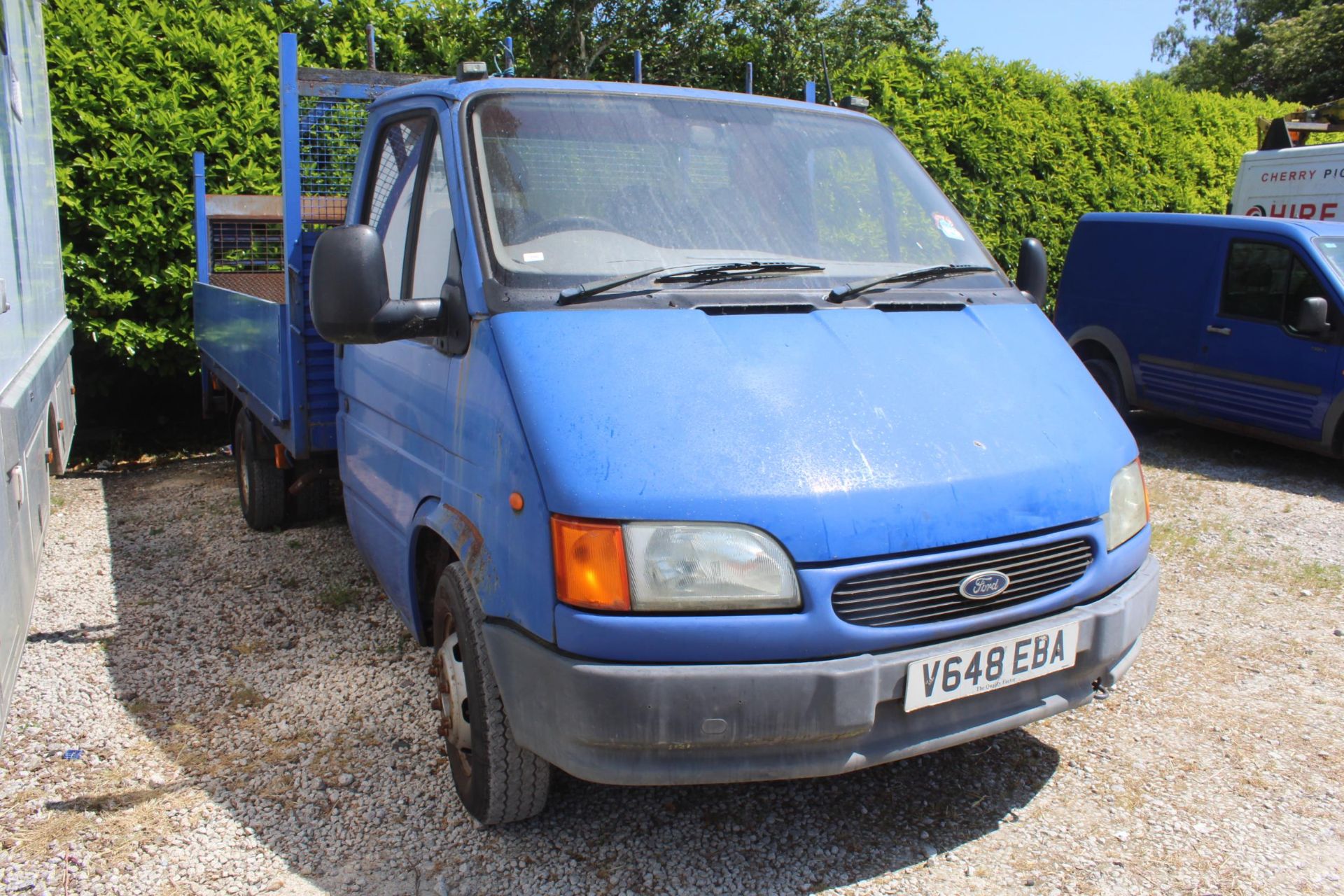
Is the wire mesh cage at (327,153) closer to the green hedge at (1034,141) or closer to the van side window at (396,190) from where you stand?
the van side window at (396,190)

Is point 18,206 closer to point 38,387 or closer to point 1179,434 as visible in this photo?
point 38,387

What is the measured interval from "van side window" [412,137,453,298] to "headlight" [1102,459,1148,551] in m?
2.00

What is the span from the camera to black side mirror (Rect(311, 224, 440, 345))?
2.79 meters

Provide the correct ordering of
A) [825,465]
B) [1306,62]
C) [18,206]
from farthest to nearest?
[1306,62] → [18,206] → [825,465]

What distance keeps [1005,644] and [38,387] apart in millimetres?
3702

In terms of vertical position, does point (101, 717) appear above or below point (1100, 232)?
below

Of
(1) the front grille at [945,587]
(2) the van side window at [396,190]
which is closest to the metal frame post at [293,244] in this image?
(2) the van side window at [396,190]

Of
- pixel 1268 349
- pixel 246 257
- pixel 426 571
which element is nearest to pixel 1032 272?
pixel 426 571

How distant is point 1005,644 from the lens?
2.61 meters

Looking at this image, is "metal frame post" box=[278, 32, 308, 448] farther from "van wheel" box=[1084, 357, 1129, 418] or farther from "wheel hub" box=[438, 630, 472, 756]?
"van wheel" box=[1084, 357, 1129, 418]

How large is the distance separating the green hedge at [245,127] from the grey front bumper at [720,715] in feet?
20.8

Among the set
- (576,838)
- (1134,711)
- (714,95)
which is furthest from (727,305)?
(1134,711)

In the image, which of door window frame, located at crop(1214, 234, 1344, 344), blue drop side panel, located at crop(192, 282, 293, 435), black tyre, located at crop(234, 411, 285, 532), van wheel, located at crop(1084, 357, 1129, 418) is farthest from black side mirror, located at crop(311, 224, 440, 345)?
van wheel, located at crop(1084, 357, 1129, 418)

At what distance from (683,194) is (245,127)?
5971 millimetres
